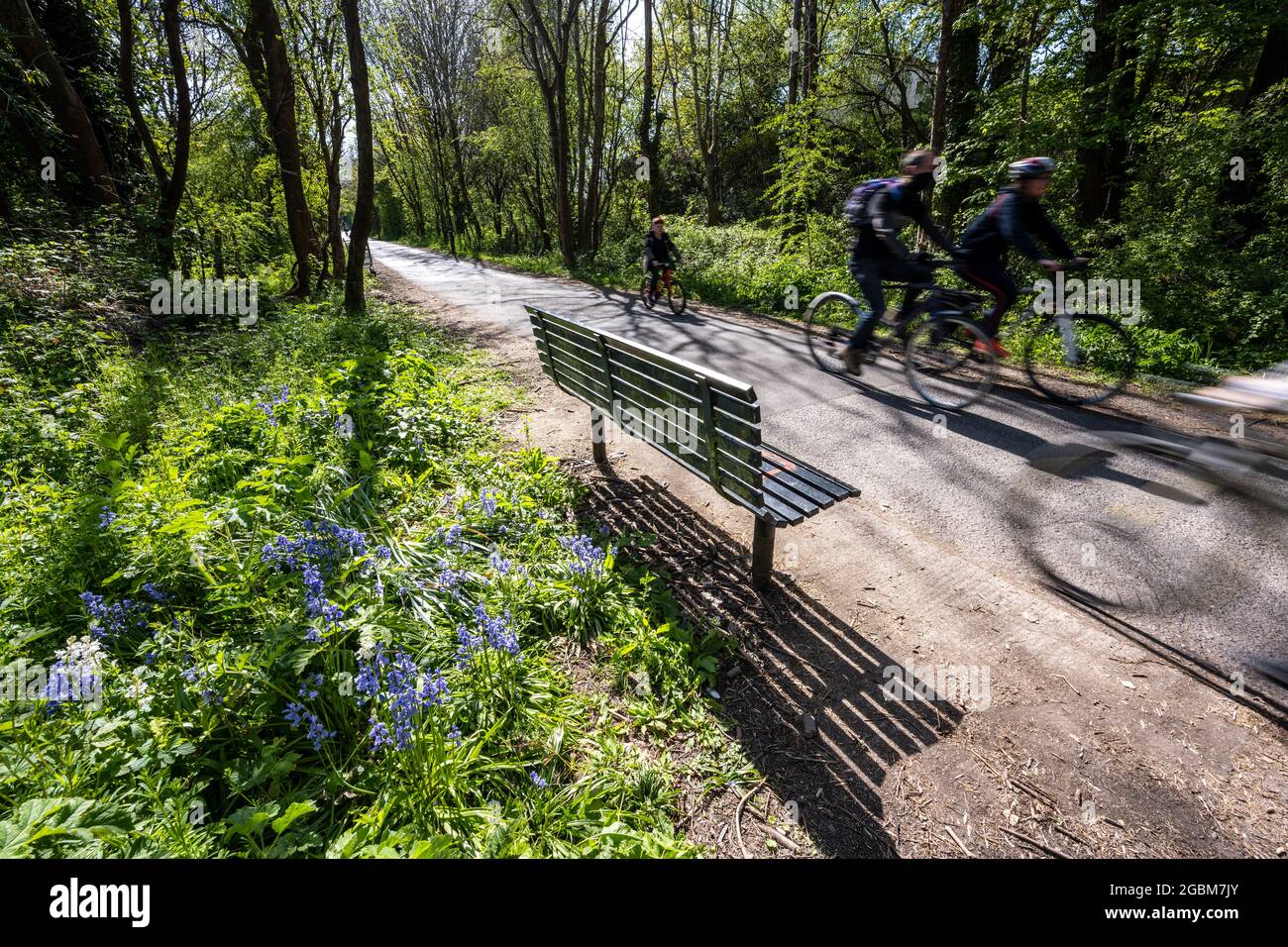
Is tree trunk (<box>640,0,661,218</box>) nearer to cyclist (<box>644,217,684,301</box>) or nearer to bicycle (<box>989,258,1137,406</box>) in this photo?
cyclist (<box>644,217,684,301</box>)

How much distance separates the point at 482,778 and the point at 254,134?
74.4 ft

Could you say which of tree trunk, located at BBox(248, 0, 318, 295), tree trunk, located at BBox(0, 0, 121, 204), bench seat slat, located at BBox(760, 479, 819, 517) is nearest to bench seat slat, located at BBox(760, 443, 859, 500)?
bench seat slat, located at BBox(760, 479, 819, 517)

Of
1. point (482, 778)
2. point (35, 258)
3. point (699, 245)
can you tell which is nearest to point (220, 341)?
point (35, 258)

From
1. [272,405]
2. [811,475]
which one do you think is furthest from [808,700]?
[272,405]

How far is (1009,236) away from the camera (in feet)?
16.3

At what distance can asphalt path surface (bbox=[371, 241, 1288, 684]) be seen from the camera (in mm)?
2990

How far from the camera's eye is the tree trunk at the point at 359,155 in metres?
9.23

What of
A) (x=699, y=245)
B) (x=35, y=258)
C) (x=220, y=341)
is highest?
(x=699, y=245)

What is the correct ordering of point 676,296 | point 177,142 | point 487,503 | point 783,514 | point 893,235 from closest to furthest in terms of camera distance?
1. point 783,514
2. point 487,503
3. point 893,235
4. point 177,142
5. point 676,296

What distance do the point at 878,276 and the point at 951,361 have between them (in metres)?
1.25

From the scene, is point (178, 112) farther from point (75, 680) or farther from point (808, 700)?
point (808, 700)

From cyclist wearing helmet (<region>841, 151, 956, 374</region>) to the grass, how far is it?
386 centimetres

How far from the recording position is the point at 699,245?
647 inches
